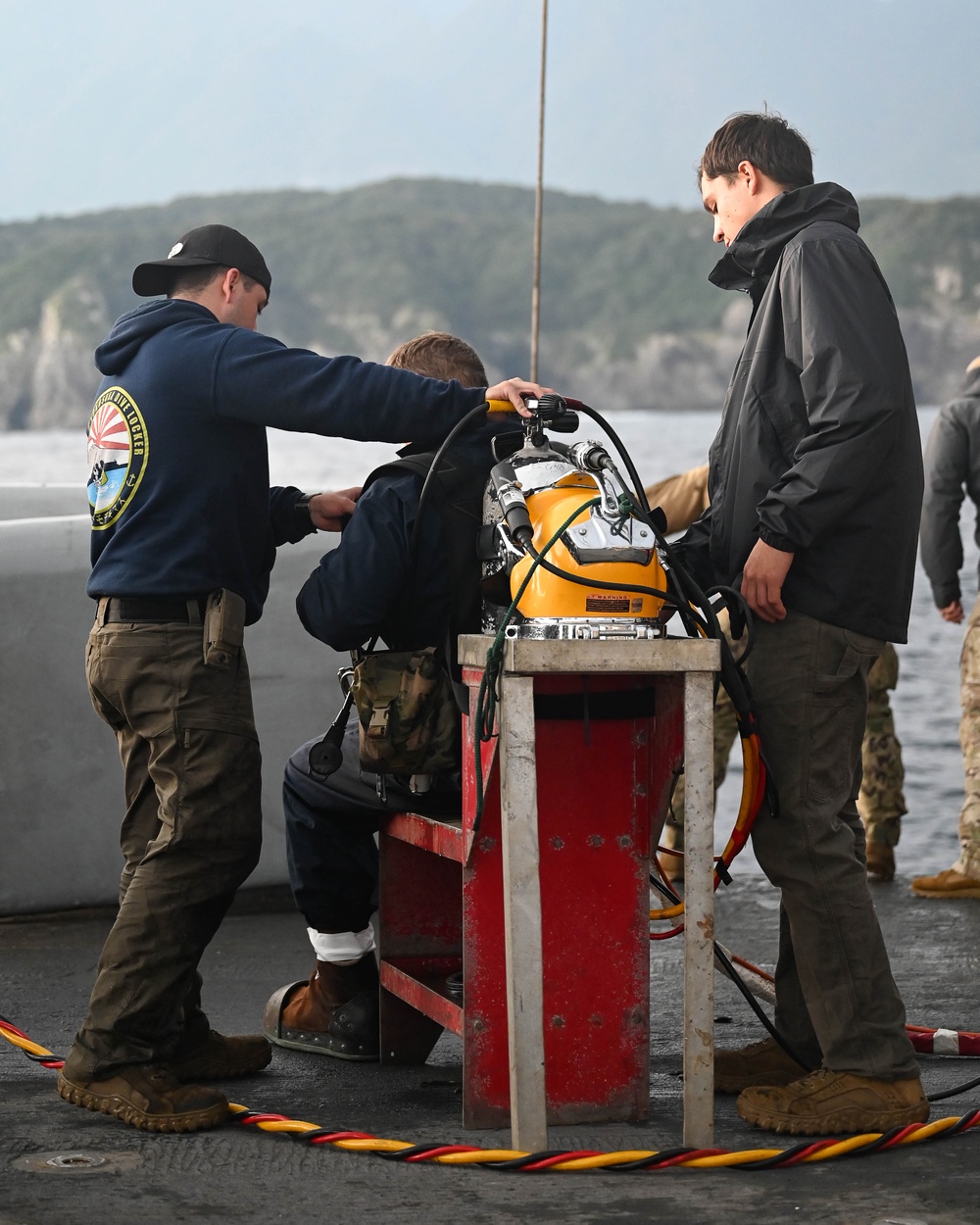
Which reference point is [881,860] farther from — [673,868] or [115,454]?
[115,454]

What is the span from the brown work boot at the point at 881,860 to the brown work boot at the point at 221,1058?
3468 millimetres

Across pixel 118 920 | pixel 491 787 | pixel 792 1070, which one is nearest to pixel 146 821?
pixel 118 920

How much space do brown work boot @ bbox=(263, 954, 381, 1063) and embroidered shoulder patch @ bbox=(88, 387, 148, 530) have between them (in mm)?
1334

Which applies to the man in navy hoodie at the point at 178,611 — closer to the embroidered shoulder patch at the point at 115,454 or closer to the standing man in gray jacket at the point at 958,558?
the embroidered shoulder patch at the point at 115,454

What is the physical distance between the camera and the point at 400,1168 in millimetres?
3182

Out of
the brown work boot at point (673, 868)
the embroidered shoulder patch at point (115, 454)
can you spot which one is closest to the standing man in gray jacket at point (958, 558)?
the brown work boot at point (673, 868)

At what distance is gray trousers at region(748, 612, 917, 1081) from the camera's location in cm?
349

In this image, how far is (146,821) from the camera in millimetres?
3787

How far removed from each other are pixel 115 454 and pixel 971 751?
13.7ft

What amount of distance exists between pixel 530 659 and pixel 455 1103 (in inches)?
47.7

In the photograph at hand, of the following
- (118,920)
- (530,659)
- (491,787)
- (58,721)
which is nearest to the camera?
(530,659)

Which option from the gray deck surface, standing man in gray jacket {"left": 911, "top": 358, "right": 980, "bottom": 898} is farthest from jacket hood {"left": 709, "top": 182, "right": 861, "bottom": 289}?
standing man in gray jacket {"left": 911, "top": 358, "right": 980, "bottom": 898}

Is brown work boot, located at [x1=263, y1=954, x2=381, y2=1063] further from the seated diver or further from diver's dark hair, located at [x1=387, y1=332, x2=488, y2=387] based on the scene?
diver's dark hair, located at [x1=387, y1=332, x2=488, y2=387]

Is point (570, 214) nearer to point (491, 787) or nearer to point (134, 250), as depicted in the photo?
point (134, 250)
